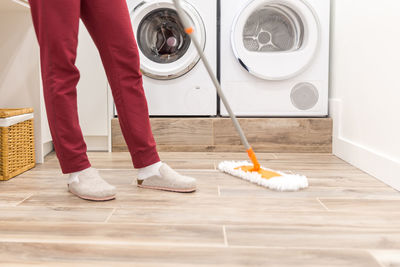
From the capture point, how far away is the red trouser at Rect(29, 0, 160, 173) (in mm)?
1126

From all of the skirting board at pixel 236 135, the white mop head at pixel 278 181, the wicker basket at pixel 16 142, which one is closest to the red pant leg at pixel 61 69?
the wicker basket at pixel 16 142

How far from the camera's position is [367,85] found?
1586 mm

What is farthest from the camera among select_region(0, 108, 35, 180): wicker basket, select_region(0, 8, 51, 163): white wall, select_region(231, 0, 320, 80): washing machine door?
select_region(231, 0, 320, 80): washing machine door

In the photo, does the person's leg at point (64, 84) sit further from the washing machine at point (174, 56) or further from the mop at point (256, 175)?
the washing machine at point (174, 56)

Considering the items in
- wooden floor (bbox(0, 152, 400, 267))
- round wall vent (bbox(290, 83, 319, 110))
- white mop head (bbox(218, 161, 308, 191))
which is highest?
round wall vent (bbox(290, 83, 319, 110))

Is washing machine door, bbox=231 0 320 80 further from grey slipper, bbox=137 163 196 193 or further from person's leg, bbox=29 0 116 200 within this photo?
person's leg, bbox=29 0 116 200

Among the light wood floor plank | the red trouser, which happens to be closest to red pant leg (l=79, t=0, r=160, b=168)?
the red trouser

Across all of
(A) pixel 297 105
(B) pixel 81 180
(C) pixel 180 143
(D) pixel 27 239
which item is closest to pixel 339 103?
(A) pixel 297 105

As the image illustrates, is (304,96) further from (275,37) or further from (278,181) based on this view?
(278,181)

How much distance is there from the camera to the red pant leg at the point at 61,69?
1115 mm

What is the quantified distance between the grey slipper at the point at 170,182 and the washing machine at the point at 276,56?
825mm

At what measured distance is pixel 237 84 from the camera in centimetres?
205

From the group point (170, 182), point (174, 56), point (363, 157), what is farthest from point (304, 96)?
point (170, 182)

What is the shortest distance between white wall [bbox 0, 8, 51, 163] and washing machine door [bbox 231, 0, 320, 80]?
38.1 inches
